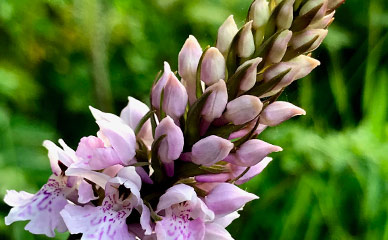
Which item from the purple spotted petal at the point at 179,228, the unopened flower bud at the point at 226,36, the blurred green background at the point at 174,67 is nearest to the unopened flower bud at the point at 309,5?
the unopened flower bud at the point at 226,36

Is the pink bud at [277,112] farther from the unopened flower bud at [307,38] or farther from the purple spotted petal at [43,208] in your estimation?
the purple spotted petal at [43,208]

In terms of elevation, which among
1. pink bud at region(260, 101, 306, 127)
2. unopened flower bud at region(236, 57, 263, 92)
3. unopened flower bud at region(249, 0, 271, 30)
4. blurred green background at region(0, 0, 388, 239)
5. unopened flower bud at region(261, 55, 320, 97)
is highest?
unopened flower bud at region(249, 0, 271, 30)

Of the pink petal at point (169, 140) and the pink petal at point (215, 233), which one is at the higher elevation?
the pink petal at point (169, 140)

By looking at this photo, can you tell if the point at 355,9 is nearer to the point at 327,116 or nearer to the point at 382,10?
the point at 382,10

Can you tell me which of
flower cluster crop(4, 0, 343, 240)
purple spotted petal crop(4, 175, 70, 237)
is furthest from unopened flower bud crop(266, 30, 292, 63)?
purple spotted petal crop(4, 175, 70, 237)

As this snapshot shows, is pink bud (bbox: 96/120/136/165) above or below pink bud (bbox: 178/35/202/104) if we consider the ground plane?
below

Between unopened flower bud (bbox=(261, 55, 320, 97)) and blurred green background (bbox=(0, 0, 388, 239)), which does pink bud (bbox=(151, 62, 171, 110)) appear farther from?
blurred green background (bbox=(0, 0, 388, 239))

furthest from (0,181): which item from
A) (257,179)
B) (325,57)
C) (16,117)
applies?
(325,57)
